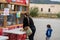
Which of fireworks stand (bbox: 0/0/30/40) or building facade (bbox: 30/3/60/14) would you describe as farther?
building facade (bbox: 30/3/60/14)

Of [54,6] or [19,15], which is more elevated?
[19,15]

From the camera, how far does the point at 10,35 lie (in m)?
11.4

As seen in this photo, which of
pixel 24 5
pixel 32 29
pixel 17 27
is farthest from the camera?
pixel 24 5

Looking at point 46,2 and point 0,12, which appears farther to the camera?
point 46,2

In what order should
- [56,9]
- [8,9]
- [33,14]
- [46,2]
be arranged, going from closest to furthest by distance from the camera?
[8,9] < [33,14] < [56,9] < [46,2]

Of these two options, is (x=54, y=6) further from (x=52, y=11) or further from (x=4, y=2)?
(x=4, y=2)

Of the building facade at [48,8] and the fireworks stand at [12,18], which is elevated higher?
the fireworks stand at [12,18]

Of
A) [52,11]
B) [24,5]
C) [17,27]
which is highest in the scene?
[24,5]

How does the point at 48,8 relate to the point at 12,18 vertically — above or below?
below

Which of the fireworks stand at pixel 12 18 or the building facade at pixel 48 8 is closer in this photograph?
the fireworks stand at pixel 12 18

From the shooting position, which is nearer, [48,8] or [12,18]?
[12,18]

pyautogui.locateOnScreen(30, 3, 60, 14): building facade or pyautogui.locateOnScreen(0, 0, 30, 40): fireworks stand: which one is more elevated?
pyautogui.locateOnScreen(0, 0, 30, 40): fireworks stand

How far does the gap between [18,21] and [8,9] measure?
2440mm

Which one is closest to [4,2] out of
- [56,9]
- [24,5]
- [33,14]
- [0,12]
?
[0,12]
